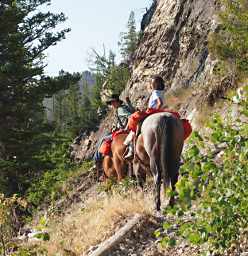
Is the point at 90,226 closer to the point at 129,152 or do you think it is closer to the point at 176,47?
the point at 129,152

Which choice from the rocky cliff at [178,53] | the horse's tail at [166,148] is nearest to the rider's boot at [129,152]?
the horse's tail at [166,148]

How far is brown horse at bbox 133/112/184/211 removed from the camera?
832 cm

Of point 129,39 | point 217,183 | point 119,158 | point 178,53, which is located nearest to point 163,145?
point 119,158

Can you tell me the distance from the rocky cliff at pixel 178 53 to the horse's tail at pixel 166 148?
37.9ft

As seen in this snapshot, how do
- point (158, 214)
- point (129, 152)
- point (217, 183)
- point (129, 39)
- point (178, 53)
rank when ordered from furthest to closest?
point (129, 39), point (178, 53), point (129, 152), point (158, 214), point (217, 183)

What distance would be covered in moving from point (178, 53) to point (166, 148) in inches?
722

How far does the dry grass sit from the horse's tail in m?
0.52

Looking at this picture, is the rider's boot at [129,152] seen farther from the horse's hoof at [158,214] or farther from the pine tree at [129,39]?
the pine tree at [129,39]

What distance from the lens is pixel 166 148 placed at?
8.30 meters

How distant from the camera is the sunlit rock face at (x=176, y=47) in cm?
2381

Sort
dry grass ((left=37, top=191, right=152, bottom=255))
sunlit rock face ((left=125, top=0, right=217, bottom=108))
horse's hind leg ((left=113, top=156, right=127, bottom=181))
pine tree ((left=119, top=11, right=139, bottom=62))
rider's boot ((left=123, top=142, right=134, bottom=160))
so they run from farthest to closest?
pine tree ((left=119, top=11, right=139, bottom=62)) → sunlit rock face ((left=125, top=0, right=217, bottom=108)) → horse's hind leg ((left=113, top=156, right=127, bottom=181)) → rider's boot ((left=123, top=142, right=134, bottom=160)) → dry grass ((left=37, top=191, right=152, bottom=255))

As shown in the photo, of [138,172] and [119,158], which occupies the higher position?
[119,158]

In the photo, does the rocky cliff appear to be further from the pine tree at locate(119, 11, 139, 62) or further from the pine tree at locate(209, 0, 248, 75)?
the pine tree at locate(119, 11, 139, 62)

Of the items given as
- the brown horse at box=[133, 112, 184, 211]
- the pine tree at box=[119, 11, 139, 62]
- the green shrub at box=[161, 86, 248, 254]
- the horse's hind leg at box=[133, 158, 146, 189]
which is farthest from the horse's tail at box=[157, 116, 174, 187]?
the pine tree at box=[119, 11, 139, 62]
